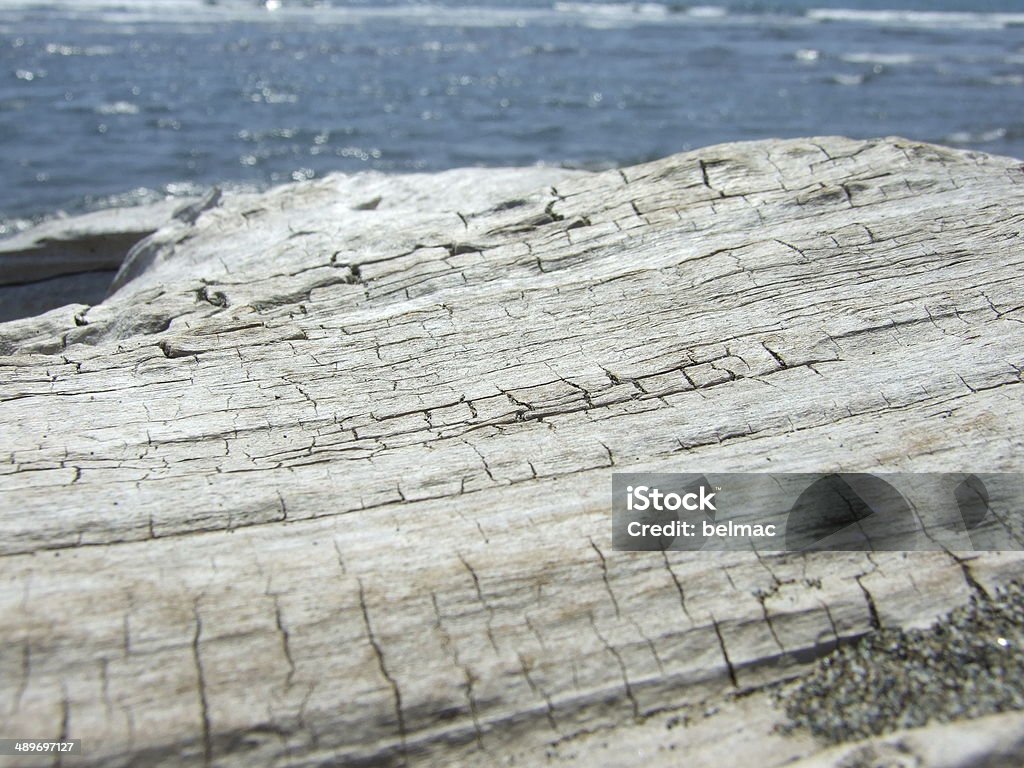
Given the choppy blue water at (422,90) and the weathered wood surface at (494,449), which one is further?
the choppy blue water at (422,90)

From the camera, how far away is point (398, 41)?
51.6 ft

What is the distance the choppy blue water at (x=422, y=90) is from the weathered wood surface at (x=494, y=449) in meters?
5.49

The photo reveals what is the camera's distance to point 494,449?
8.20ft

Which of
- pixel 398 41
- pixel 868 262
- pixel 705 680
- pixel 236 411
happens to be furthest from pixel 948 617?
pixel 398 41

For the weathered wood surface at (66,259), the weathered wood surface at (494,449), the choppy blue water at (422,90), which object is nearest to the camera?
the weathered wood surface at (494,449)

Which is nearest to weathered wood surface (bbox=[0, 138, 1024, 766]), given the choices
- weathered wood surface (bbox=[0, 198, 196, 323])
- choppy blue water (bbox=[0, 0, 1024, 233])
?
weathered wood surface (bbox=[0, 198, 196, 323])

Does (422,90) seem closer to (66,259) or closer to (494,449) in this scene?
(66,259)

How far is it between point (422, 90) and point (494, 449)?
10.4 m

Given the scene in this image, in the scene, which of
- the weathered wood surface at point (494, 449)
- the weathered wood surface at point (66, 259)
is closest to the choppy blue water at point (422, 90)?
the weathered wood surface at point (66, 259)

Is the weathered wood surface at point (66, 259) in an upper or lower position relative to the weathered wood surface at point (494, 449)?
upper

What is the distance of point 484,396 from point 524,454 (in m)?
0.31

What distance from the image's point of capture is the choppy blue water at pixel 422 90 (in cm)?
923

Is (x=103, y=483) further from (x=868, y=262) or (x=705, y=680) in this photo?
(x=868, y=262)

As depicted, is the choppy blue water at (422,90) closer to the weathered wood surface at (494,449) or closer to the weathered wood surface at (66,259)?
the weathered wood surface at (66,259)
